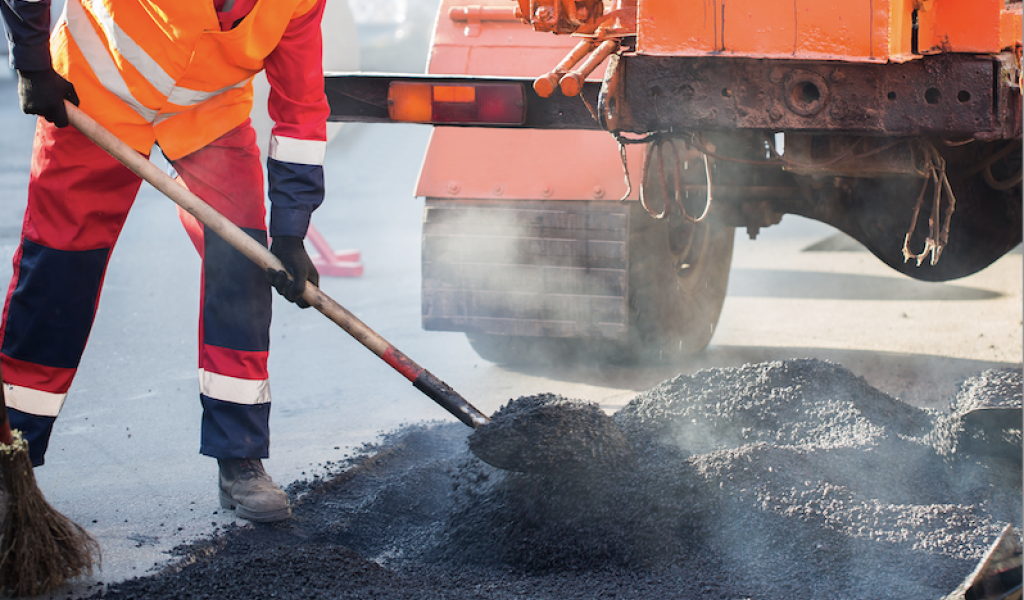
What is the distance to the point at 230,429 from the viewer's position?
8.31ft

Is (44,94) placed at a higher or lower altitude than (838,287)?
higher

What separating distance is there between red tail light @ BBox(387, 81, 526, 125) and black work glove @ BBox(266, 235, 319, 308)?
2.29 ft

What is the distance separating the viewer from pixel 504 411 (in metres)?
2.50

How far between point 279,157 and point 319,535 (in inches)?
40.9

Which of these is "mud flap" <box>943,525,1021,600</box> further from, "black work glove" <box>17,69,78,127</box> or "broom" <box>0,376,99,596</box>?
"black work glove" <box>17,69,78,127</box>

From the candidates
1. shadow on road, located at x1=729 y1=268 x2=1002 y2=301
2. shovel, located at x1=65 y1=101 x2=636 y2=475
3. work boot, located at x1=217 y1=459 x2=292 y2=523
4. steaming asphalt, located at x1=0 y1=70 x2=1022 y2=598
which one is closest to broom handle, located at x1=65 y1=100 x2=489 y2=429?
shovel, located at x1=65 y1=101 x2=636 y2=475

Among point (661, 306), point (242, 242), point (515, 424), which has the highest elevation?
point (242, 242)

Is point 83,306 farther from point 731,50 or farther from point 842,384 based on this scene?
point 842,384

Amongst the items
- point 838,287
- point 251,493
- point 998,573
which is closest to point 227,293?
point 251,493

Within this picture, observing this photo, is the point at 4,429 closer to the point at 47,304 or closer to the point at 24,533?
the point at 24,533

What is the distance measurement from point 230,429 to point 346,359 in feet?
5.83

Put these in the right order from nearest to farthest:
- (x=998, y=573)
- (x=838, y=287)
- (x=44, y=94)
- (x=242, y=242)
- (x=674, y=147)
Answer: (x=998, y=573)
(x=44, y=94)
(x=242, y=242)
(x=674, y=147)
(x=838, y=287)

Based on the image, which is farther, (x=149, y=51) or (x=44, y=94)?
(x=149, y=51)

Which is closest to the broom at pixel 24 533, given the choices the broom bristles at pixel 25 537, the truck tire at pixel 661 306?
the broom bristles at pixel 25 537
